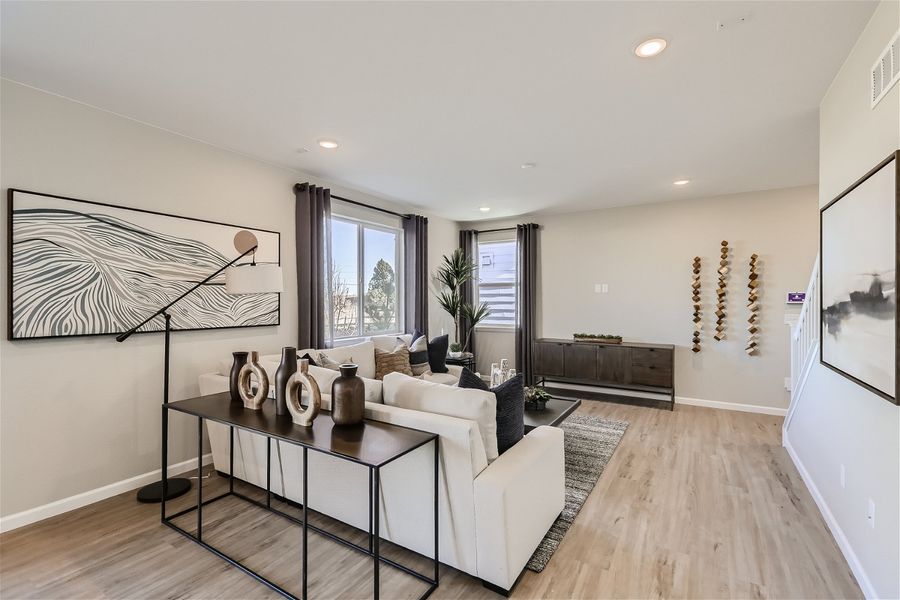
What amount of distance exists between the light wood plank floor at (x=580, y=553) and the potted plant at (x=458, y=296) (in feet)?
11.3

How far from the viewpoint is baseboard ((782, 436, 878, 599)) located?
187 centimetres

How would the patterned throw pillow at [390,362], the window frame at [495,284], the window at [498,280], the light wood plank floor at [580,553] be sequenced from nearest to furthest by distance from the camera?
the light wood plank floor at [580,553] < the patterned throw pillow at [390,362] < the window frame at [495,284] < the window at [498,280]

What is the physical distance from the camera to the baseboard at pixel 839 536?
1865 mm

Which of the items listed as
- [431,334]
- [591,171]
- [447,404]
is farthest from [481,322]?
[447,404]

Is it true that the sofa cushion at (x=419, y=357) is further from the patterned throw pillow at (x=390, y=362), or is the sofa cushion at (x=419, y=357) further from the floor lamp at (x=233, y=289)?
the floor lamp at (x=233, y=289)

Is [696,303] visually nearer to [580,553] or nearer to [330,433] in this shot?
[580,553]

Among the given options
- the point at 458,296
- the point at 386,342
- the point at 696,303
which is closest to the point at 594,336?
the point at 696,303

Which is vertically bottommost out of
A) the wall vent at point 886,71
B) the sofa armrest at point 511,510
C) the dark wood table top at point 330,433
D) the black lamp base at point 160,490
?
the black lamp base at point 160,490

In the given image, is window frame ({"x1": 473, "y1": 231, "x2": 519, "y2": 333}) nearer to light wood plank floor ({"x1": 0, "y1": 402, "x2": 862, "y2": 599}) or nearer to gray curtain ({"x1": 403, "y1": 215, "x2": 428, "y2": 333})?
gray curtain ({"x1": 403, "y1": 215, "x2": 428, "y2": 333})

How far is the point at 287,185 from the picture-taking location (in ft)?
12.9

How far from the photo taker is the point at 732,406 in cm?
492

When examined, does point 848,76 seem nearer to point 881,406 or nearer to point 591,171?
point 881,406

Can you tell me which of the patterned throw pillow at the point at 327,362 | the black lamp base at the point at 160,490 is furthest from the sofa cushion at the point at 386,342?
the black lamp base at the point at 160,490

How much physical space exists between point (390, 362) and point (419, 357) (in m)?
0.46
